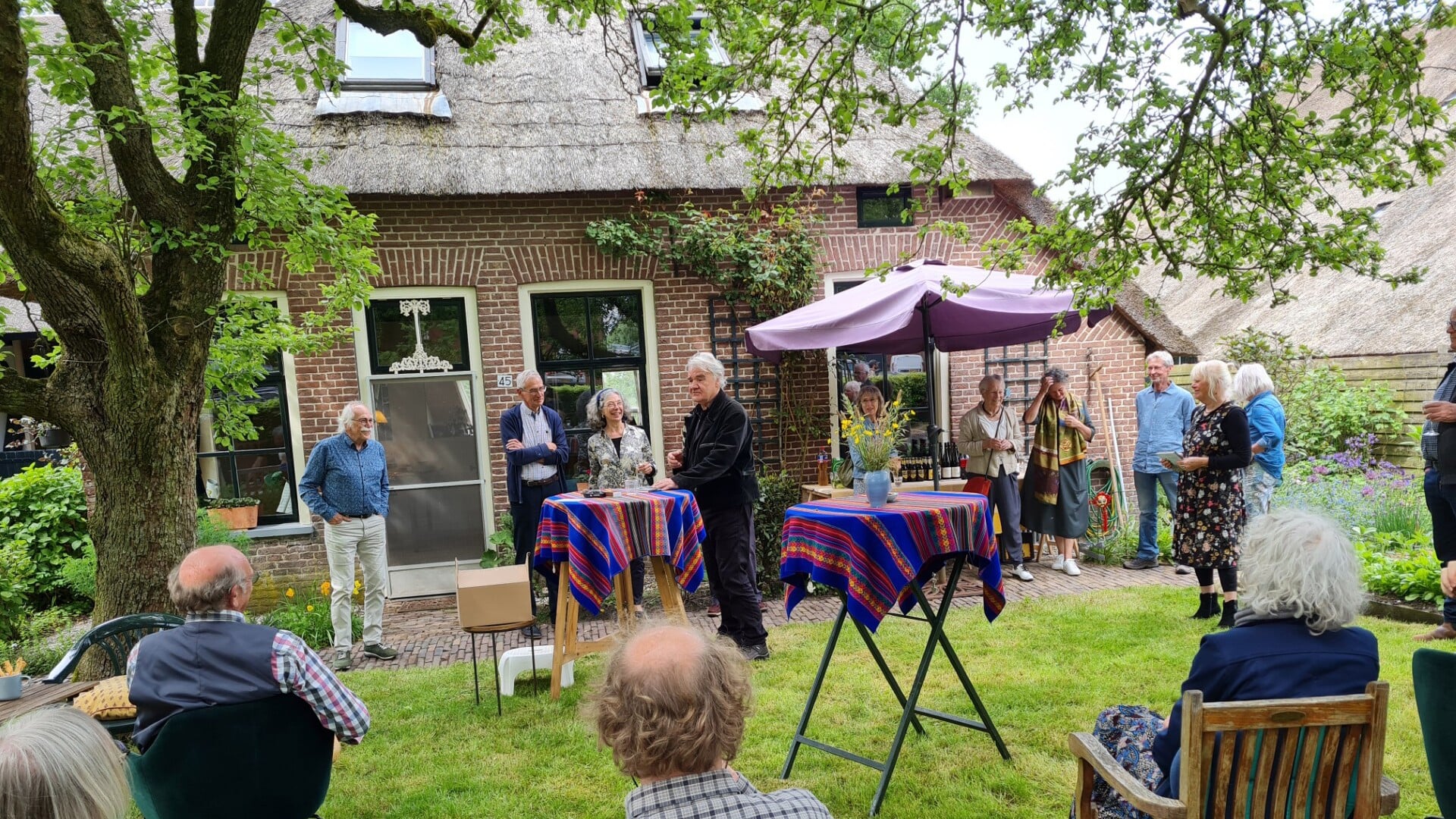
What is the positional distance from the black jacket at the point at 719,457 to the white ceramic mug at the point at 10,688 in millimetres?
3124

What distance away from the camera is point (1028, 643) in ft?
18.1

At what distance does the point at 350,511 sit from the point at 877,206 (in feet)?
18.0

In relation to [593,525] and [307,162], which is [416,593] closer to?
[593,525]

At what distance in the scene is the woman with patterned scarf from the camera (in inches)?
298

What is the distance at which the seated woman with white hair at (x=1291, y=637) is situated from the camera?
220 centimetres

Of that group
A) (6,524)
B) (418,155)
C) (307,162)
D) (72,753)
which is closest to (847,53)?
(307,162)

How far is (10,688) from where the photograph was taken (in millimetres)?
3061

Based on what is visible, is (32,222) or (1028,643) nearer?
(32,222)

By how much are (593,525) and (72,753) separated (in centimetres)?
338

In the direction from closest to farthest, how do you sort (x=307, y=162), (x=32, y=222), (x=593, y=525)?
(x=32, y=222) < (x=307, y=162) < (x=593, y=525)

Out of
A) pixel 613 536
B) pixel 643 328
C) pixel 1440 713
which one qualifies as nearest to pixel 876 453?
pixel 613 536

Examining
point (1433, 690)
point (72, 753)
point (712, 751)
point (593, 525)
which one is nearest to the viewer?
point (72, 753)

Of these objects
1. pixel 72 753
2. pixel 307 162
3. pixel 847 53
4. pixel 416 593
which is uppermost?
pixel 847 53

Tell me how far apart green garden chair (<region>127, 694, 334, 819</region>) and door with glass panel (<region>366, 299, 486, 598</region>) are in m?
5.52
